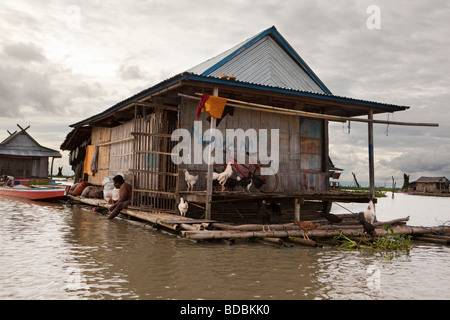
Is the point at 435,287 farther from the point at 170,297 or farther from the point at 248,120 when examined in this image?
the point at 248,120

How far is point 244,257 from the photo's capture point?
8.12 m

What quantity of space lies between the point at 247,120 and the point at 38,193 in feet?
46.5

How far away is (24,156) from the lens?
3747cm

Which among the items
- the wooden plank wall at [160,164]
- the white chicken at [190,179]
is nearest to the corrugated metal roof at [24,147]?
the wooden plank wall at [160,164]

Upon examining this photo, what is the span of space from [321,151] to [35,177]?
107 feet

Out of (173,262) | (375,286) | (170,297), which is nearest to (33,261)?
(173,262)

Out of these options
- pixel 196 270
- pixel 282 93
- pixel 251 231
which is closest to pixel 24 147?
pixel 282 93

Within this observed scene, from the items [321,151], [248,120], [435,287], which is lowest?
[435,287]

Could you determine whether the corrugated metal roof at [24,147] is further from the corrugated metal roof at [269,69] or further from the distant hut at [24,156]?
the corrugated metal roof at [269,69]

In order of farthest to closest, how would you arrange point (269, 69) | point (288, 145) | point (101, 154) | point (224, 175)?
1. point (101, 154)
2. point (269, 69)
3. point (288, 145)
4. point (224, 175)

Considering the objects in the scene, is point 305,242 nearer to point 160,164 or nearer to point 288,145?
point 288,145

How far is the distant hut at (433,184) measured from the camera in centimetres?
6656

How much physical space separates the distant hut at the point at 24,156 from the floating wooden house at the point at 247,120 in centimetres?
2465
